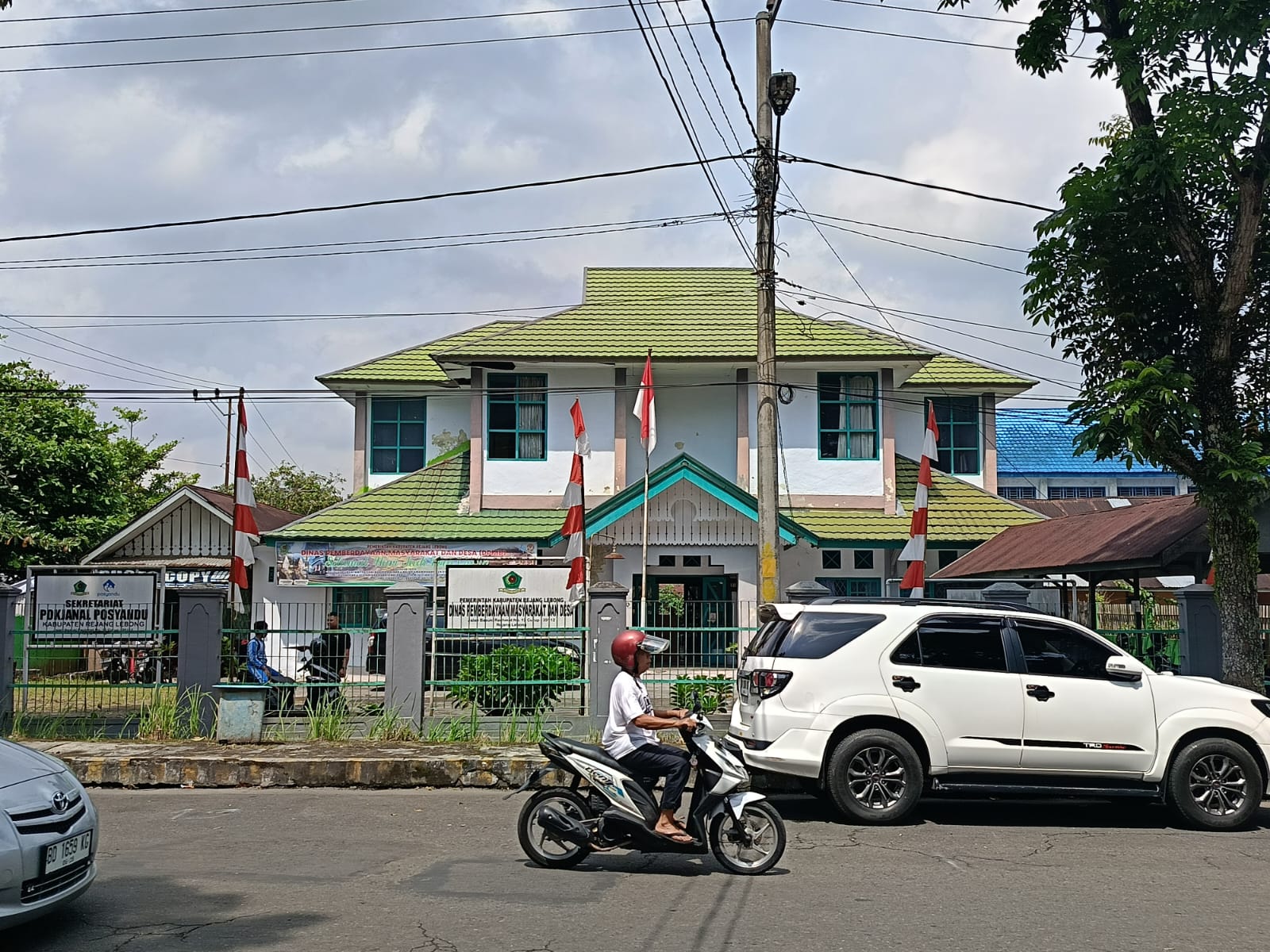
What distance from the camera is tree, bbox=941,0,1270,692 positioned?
11547mm

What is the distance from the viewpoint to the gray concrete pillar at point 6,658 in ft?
44.4

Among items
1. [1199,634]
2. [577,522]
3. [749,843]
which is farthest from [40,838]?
[577,522]

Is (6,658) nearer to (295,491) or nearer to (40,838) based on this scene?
(40,838)

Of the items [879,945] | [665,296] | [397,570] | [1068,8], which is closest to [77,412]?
[397,570]

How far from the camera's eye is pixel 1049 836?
31.0 feet

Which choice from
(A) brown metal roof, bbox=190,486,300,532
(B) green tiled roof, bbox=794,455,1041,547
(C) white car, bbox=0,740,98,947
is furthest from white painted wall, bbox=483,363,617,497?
(C) white car, bbox=0,740,98,947

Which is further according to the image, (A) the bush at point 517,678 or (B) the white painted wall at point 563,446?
(B) the white painted wall at point 563,446

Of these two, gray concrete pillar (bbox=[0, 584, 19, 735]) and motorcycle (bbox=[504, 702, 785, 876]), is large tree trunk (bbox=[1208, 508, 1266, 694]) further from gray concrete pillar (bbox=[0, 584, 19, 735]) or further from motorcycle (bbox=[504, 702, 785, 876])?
gray concrete pillar (bbox=[0, 584, 19, 735])

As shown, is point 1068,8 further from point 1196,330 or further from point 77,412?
point 77,412

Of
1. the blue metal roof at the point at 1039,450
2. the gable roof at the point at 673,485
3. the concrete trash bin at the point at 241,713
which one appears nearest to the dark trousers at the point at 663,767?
the concrete trash bin at the point at 241,713

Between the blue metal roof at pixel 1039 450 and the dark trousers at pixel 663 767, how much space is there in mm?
60766

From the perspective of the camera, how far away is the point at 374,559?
24062 millimetres

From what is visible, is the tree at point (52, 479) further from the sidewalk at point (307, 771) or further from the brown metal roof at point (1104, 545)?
the brown metal roof at point (1104, 545)

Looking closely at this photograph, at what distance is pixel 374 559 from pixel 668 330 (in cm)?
807
